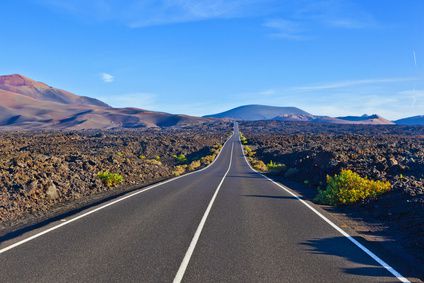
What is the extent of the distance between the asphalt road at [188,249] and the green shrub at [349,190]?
117 inches

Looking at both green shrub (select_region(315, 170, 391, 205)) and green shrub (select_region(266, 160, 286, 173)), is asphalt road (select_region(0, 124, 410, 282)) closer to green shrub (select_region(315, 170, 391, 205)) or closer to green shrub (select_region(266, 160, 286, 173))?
green shrub (select_region(315, 170, 391, 205))

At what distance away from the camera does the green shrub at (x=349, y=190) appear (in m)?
16.3

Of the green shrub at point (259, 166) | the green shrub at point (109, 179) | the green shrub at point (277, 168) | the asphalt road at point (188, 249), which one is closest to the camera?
the asphalt road at point (188, 249)

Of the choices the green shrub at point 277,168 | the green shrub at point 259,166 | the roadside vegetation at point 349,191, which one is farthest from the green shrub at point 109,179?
the green shrub at point 259,166

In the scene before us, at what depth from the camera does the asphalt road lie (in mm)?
7316

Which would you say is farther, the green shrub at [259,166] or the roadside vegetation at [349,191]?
the green shrub at [259,166]

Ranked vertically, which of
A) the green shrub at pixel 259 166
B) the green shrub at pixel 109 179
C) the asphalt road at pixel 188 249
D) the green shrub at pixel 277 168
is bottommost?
the green shrub at pixel 259 166

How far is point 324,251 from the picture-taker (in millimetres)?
8984

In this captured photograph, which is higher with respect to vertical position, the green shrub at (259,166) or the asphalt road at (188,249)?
the asphalt road at (188,249)

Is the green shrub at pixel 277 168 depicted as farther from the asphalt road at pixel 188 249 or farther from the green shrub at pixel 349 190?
the asphalt road at pixel 188 249

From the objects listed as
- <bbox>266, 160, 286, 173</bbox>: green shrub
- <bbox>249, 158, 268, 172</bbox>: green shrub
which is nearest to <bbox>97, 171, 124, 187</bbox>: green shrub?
<bbox>266, 160, 286, 173</bbox>: green shrub

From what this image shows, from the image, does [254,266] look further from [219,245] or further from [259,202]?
[259,202]

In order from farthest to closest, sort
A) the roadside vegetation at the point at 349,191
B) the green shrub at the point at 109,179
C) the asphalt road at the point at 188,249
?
the green shrub at the point at 109,179 < the roadside vegetation at the point at 349,191 < the asphalt road at the point at 188,249

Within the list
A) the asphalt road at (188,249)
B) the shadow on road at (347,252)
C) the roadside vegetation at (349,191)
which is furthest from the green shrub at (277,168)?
the shadow on road at (347,252)
